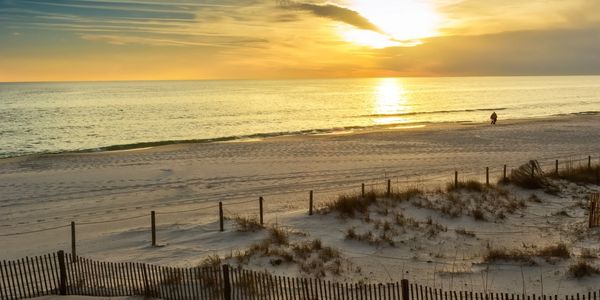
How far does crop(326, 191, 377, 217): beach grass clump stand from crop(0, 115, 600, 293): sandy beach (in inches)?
22.2

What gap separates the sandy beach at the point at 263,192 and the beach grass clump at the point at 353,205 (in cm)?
56

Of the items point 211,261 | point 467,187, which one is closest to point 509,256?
point 467,187

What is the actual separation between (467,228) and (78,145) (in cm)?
4629

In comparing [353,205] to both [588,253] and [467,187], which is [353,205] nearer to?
[467,187]

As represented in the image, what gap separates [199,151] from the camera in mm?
41281

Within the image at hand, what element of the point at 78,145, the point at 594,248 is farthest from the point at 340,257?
the point at 78,145

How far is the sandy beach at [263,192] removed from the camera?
48.9ft

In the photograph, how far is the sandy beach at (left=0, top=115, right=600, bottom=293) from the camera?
1489 cm

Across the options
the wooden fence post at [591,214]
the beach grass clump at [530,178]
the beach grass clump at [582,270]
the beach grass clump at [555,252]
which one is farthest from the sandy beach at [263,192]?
the beach grass clump at [530,178]

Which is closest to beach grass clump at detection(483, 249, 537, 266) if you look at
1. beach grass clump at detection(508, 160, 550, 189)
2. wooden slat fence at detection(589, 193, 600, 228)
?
wooden slat fence at detection(589, 193, 600, 228)

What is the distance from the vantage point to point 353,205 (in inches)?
718

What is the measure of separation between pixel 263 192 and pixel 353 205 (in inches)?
322

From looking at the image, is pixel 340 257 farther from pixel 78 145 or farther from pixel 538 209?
pixel 78 145

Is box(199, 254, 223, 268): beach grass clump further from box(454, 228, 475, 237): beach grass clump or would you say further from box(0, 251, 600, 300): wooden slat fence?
box(454, 228, 475, 237): beach grass clump
